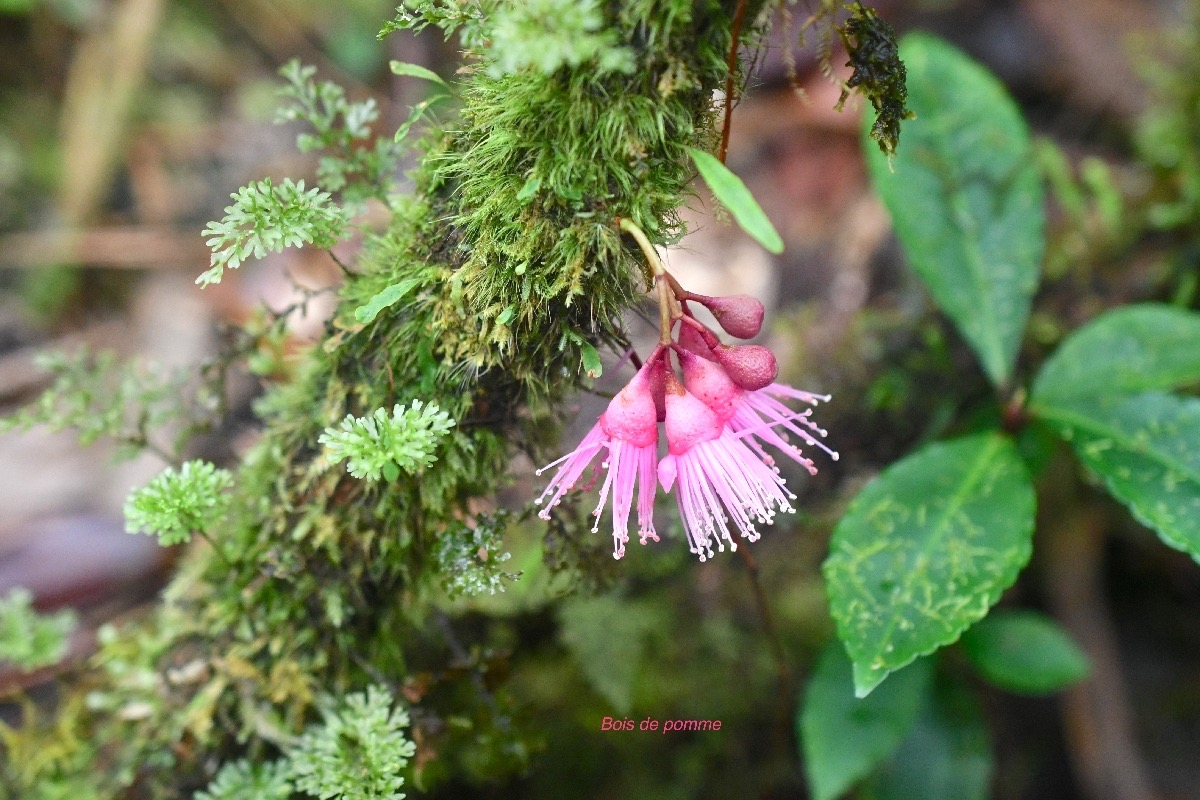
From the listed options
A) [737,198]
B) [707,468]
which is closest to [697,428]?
[707,468]

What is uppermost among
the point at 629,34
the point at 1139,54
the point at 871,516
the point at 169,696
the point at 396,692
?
the point at 629,34

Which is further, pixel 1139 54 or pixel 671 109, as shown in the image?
pixel 1139 54

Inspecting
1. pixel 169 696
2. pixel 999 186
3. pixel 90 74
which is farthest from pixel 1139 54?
pixel 90 74

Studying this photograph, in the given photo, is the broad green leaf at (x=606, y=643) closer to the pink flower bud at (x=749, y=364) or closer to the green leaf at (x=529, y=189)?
the pink flower bud at (x=749, y=364)

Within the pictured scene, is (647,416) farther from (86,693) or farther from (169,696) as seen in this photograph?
(86,693)

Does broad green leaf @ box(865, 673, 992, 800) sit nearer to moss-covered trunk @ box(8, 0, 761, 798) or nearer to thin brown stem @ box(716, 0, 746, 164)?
moss-covered trunk @ box(8, 0, 761, 798)

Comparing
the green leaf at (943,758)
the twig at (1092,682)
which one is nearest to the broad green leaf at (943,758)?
the green leaf at (943,758)
